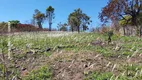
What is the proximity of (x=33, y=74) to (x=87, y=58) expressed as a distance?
1264 mm

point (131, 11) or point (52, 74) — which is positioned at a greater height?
point (131, 11)

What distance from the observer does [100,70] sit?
16.2 ft

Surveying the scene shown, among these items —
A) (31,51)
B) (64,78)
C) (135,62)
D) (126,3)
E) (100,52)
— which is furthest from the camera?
(126,3)

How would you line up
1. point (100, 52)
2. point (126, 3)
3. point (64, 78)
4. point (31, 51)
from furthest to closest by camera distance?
point (126, 3) < point (31, 51) < point (100, 52) < point (64, 78)

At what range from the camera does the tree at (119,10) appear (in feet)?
51.8

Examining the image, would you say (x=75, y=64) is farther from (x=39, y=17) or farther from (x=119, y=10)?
(x=39, y=17)

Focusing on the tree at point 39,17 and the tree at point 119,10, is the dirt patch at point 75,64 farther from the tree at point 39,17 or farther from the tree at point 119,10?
the tree at point 39,17

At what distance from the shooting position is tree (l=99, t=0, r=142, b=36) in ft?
51.8

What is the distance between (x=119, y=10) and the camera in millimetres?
15805

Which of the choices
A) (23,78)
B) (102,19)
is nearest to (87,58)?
(23,78)

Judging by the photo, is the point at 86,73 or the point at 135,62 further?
the point at 135,62

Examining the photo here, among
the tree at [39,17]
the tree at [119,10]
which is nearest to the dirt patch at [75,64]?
the tree at [119,10]

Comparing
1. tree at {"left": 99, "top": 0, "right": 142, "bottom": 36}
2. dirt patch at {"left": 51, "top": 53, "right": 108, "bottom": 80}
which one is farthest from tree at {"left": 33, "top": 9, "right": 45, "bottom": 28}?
dirt patch at {"left": 51, "top": 53, "right": 108, "bottom": 80}

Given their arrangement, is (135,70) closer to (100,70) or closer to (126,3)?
(100,70)
